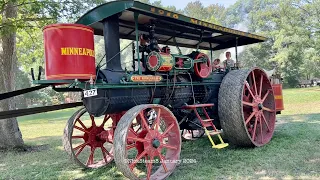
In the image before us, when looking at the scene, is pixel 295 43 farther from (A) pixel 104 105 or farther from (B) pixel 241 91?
(A) pixel 104 105

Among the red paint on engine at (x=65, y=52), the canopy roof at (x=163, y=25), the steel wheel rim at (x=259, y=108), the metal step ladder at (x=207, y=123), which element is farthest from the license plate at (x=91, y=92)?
the steel wheel rim at (x=259, y=108)

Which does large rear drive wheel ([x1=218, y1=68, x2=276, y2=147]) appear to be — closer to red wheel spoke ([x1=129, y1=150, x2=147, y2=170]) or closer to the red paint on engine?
red wheel spoke ([x1=129, y1=150, x2=147, y2=170])

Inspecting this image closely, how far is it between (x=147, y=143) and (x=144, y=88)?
902 millimetres

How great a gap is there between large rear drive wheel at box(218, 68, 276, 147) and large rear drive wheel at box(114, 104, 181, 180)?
50.7 inches

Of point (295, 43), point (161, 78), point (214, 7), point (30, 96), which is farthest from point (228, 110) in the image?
point (214, 7)

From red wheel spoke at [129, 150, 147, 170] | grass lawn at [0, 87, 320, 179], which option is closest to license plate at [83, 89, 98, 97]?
red wheel spoke at [129, 150, 147, 170]

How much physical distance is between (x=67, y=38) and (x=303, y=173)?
323 centimetres

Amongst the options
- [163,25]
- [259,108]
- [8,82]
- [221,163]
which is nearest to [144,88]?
[163,25]

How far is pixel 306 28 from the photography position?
19156 mm

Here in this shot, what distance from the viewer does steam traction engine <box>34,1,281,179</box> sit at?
324 cm

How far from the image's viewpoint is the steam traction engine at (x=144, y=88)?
3244 millimetres

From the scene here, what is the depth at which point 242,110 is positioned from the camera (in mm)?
4629

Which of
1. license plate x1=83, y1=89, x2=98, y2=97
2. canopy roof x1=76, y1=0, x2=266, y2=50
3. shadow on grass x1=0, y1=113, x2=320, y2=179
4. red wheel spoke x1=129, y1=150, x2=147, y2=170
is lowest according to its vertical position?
shadow on grass x1=0, y1=113, x2=320, y2=179

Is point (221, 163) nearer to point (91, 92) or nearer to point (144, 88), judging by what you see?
point (144, 88)
